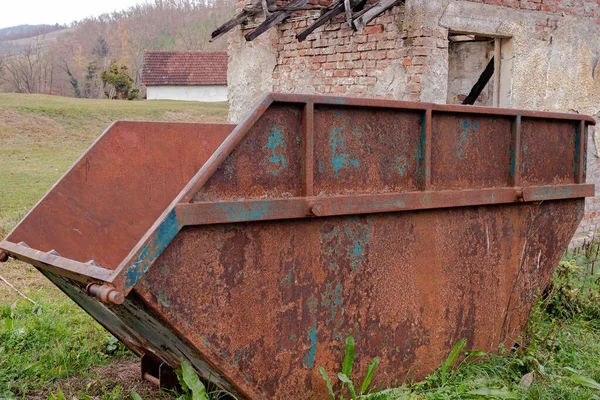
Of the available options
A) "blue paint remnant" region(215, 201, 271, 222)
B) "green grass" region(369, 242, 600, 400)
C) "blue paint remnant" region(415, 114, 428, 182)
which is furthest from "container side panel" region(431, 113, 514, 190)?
"blue paint remnant" region(215, 201, 271, 222)

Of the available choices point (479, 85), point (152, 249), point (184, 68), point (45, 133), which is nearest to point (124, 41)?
point (184, 68)

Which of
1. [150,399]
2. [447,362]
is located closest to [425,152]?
[447,362]

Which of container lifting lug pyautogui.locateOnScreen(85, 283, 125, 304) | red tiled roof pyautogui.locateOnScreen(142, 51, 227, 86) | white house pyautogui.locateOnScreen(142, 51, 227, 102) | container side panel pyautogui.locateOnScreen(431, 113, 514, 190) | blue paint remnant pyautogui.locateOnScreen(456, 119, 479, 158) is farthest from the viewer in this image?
red tiled roof pyautogui.locateOnScreen(142, 51, 227, 86)

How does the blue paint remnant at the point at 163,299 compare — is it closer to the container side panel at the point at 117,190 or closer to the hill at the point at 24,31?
the container side panel at the point at 117,190

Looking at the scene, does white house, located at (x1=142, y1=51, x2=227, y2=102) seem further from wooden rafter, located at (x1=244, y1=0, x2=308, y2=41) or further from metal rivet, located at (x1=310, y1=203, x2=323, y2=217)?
metal rivet, located at (x1=310, y1=203, x2=323, y2=217)

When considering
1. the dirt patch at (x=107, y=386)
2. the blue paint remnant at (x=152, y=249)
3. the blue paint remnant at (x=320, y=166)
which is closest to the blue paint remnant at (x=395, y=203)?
the blue paint remnant at (x=320, y=166)

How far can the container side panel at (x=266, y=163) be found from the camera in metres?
3.24

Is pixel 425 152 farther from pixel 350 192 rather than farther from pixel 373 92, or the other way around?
pixel 373 92

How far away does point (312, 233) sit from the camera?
3.60 m

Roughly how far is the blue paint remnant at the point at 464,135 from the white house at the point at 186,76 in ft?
156

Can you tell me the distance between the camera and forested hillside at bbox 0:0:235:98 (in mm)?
68375

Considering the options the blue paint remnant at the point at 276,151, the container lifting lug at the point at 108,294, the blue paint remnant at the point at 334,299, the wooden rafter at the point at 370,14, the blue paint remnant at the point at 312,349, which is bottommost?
the blue paint remnant at the point at 312,349

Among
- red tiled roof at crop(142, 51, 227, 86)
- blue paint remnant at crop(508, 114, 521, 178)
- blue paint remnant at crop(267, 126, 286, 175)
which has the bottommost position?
blue paint remnant at crop(508, 114, 521, 178)

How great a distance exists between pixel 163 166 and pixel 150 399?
4.95ft
